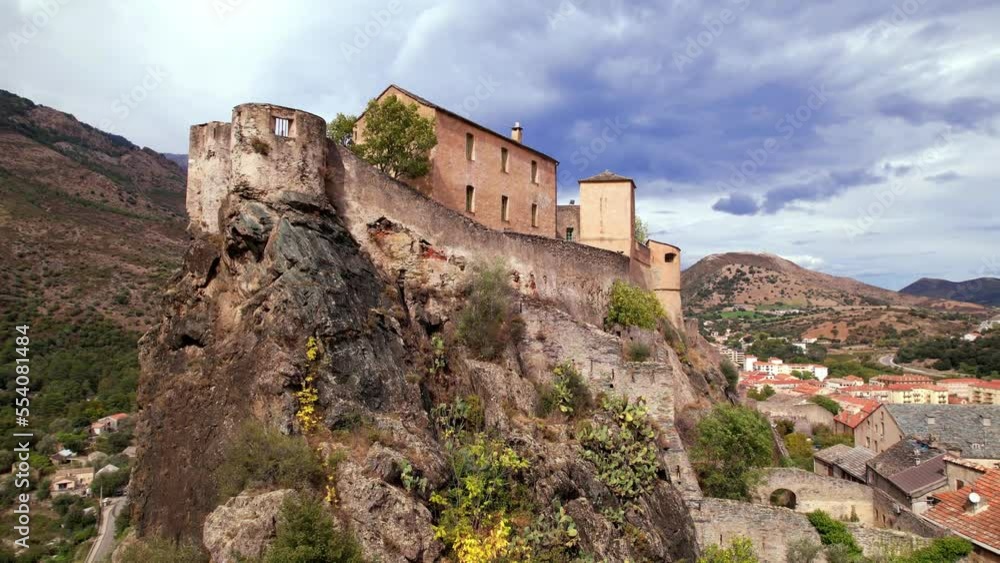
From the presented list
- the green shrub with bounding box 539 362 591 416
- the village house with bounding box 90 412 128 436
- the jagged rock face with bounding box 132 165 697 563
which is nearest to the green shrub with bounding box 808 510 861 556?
the jagged rock face with bounding box 132 165 697 563

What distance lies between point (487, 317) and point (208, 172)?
8.09 metres

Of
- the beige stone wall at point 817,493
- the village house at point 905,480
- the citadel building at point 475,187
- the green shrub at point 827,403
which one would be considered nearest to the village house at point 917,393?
the green shrub at point 827,403

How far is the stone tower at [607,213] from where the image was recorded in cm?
3089

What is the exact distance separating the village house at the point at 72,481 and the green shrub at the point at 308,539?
105 ft

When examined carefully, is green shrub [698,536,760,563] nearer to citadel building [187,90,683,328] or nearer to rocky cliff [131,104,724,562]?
rocky cliff [131,104,724,562]

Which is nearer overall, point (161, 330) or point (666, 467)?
point (161, 330)

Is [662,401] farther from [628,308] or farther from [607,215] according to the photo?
[607,215]

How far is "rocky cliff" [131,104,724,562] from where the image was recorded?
40.5 ft

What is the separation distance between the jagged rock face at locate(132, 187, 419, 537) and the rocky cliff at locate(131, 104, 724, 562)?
0.04 m

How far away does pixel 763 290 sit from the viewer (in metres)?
184

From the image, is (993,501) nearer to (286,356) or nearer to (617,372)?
(617,372)

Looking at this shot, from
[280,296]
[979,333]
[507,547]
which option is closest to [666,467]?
[507,547]

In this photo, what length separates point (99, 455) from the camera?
38781mm

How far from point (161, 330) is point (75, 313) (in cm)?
3186
